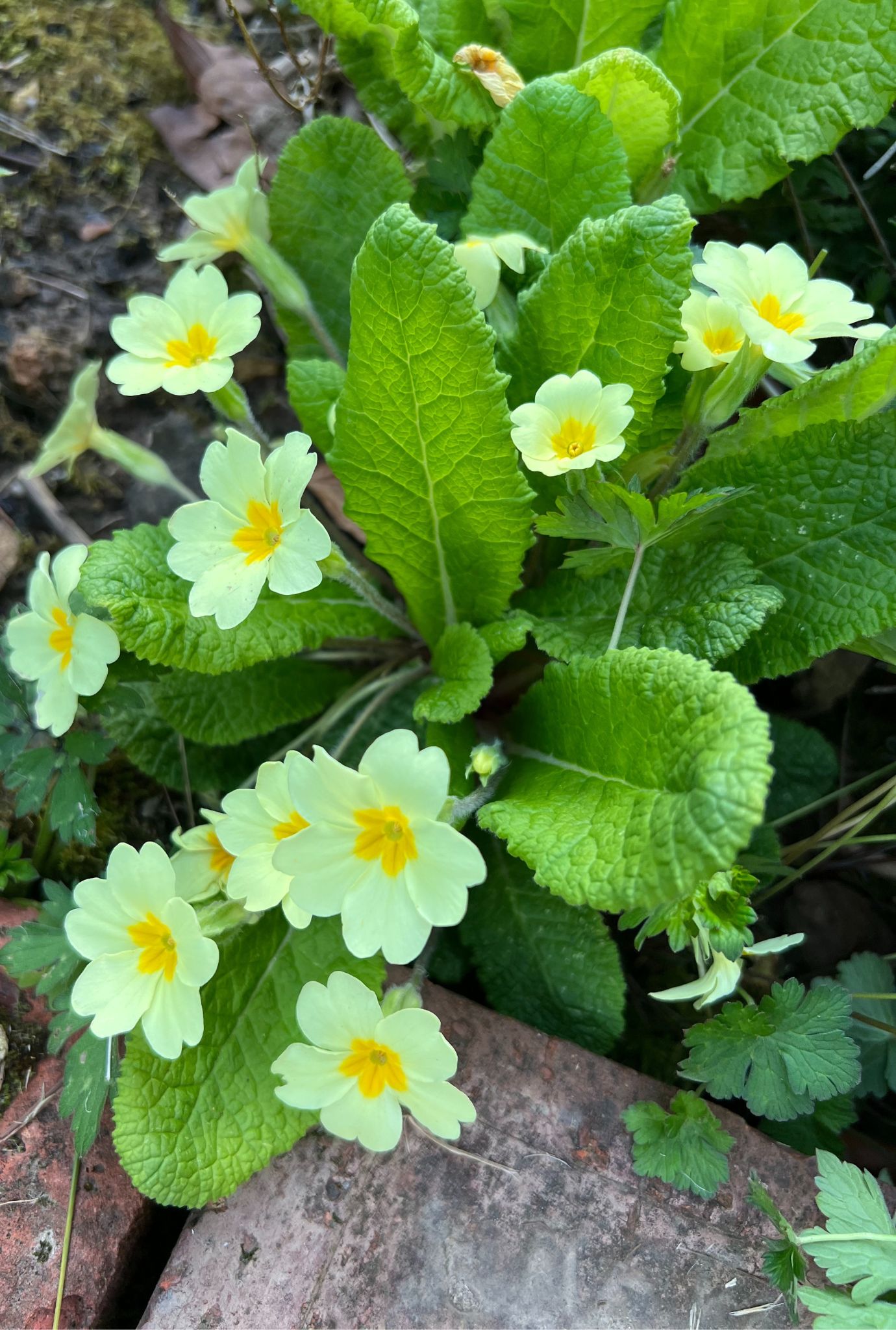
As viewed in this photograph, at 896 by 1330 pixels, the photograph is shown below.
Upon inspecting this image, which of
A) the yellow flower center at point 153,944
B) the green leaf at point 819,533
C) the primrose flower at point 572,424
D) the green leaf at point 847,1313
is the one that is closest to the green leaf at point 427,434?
the primrose flower at point 572,424

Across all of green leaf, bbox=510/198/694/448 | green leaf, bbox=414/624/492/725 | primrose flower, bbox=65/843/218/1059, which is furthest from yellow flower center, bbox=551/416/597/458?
primrose flower, bbox=65/843/218/1059

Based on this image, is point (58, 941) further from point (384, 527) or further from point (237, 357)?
point (237, 357)

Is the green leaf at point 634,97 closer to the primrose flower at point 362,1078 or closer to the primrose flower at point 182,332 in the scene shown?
the primrose flower at point 182,332

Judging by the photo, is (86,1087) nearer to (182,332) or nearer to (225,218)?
(182,332)

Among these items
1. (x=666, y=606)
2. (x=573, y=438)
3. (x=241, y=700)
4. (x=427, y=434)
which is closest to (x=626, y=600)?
(x=666, y=606)

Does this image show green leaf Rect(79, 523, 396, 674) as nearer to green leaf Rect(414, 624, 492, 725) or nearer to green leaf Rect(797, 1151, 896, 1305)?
green leaf Rect(414, 624, 492, 725)

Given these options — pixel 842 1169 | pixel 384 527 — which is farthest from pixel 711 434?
pixel 842 1169
